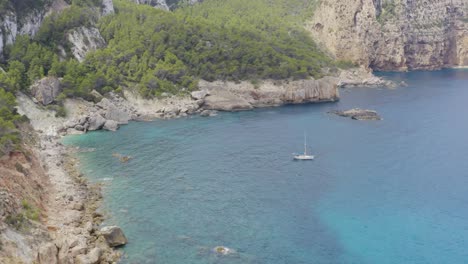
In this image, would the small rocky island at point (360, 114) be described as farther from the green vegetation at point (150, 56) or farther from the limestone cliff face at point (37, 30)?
the limestone cliff face at point (37, 30)

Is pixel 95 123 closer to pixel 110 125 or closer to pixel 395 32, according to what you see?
pixel 110 125

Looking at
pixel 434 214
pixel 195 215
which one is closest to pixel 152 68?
pixel 195 215

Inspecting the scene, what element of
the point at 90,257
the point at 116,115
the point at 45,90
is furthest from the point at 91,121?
the point at 90,257

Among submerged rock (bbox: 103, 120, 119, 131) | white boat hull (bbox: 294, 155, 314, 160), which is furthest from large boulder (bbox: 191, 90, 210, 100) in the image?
white boat hull (bbox: 294, 155, 314, 160)

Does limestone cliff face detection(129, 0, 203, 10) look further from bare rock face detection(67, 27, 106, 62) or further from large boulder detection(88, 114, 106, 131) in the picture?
large boulder detection(88, 114, 106, 131)

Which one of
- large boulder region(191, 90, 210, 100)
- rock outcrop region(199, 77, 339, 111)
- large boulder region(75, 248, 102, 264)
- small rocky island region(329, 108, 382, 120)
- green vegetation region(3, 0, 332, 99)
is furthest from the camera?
large boulder region(191, 90, 210, 100)

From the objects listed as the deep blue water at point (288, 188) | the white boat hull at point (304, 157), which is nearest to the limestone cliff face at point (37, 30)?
the deep blue water at point (288, 188)
